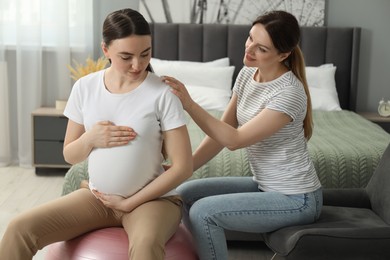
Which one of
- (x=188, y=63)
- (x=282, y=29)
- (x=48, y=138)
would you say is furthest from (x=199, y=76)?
(x=282, y=29)

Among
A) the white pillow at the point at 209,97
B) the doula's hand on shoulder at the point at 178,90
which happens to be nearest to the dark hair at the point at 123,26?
the doula's hand on shoulder at the point at 178,90

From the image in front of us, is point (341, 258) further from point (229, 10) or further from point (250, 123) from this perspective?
point (229, 10)

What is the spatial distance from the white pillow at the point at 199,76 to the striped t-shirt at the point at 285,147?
2236 mm

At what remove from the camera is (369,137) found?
374 cm

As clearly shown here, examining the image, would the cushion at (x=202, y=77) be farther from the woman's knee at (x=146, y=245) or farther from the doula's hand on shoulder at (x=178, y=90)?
the woman's knee at (x=146, y=245)

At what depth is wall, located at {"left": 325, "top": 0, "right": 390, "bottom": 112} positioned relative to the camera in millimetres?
5066

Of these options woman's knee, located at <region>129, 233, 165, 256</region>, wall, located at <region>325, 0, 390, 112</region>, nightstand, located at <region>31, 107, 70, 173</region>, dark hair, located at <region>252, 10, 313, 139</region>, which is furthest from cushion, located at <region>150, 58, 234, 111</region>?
woman's knee, located at <region>129, 233, 165, 256</region>

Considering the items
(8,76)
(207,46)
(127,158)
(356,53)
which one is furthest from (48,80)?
(127,158)

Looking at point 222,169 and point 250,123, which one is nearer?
point 250,123

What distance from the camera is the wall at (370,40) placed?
5.07 meters

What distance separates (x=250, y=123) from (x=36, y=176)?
107 inches

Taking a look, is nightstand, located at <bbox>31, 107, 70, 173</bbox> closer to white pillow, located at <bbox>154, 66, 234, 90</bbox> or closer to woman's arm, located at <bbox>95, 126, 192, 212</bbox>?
white pillow, located at <bbox>154, 66, 234, 90</bbox>

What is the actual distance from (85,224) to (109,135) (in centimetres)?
30

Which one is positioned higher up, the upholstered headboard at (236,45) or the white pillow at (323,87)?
the upholstered headboard at (236,45)
